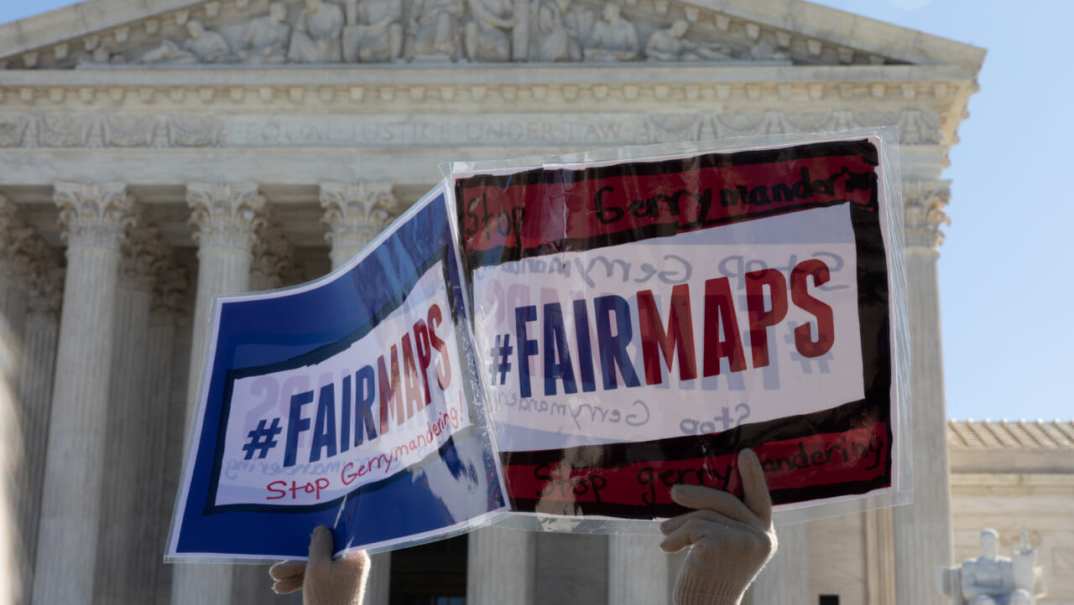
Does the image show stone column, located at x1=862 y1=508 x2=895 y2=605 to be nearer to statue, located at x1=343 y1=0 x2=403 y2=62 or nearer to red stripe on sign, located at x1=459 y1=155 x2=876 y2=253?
statue, located at x1=343 y1=0 x2=403 y2=62

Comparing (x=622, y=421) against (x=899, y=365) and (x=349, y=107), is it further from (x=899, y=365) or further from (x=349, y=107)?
(x=349, y=107)

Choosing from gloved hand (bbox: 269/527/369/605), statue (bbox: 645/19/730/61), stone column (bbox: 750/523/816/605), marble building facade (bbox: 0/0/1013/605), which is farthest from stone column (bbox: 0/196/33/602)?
gloved hand (bbox: 269/527/369/605)

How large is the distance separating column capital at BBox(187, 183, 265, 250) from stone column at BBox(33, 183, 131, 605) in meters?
2.00

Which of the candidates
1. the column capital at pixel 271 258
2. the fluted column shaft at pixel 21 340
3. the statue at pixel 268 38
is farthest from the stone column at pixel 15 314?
the statue at pixel 268 38

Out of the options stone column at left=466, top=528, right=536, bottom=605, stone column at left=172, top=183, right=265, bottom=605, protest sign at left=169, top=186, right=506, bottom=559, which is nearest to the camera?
protest sign at left=169, top=186, right=506, bottom=559

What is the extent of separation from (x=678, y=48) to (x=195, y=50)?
1233cm

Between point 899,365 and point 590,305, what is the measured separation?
1.57 m

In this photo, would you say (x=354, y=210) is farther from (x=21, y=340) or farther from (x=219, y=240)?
(x=21, y=340)

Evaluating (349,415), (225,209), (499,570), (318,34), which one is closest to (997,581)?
(349,415)

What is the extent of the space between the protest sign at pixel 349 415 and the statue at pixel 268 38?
3113cm

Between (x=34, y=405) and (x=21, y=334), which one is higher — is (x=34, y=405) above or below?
below

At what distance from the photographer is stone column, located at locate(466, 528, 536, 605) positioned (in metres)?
36.3

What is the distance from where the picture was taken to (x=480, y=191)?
26.9ft

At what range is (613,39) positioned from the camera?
130ft
